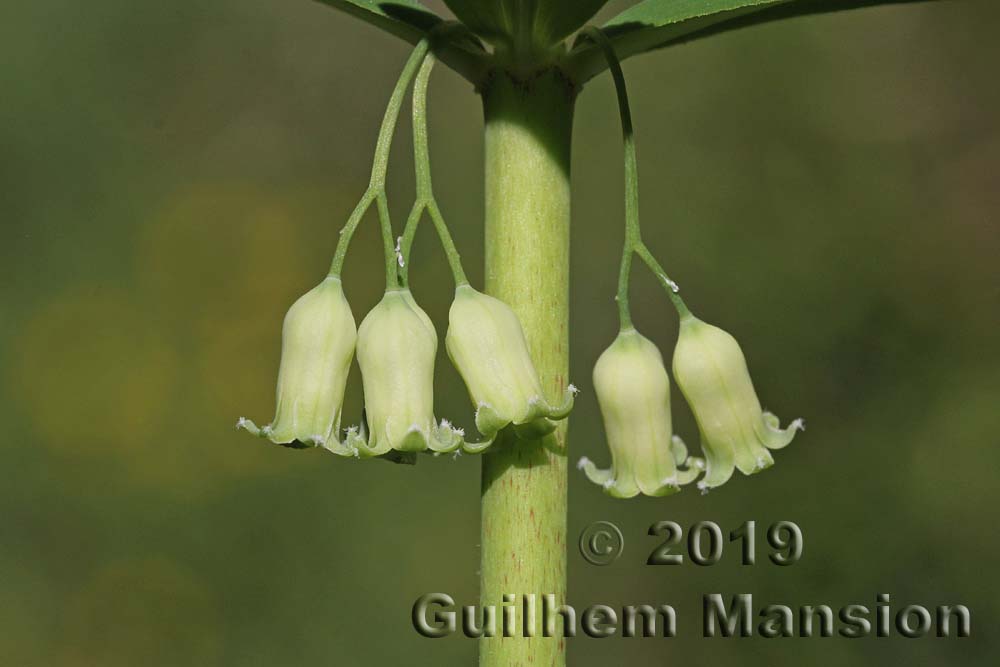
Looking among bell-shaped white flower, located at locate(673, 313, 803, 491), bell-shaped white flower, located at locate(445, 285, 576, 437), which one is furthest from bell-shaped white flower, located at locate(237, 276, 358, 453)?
bell-shaped white flower, located at locate(673, 313, 803, 491)

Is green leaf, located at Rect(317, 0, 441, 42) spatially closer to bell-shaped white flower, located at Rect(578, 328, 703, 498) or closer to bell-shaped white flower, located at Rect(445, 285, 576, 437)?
bell-shaped white flower, located at Rect(445, 285, 576, 437)

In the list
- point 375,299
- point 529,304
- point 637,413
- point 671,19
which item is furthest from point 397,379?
point 375,299

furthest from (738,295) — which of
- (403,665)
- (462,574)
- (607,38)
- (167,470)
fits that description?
(607,38)

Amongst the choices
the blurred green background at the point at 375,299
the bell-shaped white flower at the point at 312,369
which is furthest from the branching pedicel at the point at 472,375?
the blurred green background at the point at 375,299

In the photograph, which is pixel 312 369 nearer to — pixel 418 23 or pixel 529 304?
pixel 529 304

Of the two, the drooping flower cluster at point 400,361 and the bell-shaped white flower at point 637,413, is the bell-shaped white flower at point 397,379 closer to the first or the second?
the drooping flower cluster at point 400,361

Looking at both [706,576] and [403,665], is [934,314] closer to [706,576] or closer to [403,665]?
[706,576]

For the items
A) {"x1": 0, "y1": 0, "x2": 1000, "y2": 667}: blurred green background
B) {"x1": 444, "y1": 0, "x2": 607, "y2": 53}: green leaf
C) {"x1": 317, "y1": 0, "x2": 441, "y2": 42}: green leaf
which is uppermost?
{"x1": 0, "y1": 0, "x2": 1000, "y2": 667}: blurred green background
